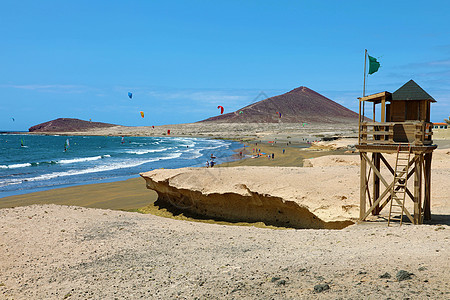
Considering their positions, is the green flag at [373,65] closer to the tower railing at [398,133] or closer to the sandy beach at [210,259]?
the tower railing at [398,133]

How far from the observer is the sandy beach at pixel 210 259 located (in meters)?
6.71

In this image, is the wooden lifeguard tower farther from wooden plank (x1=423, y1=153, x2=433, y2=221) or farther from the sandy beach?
the sandy beach

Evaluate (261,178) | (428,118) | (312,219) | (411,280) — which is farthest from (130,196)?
(411,280)

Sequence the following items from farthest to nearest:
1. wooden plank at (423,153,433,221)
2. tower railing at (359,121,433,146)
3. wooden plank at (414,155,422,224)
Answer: wooden plank at (423,153,433,221) → tower railing at (359,121,433,146) → wooden plank at (414,155,422,224)

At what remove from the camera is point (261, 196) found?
627 inches

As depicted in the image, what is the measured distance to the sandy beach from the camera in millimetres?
6707

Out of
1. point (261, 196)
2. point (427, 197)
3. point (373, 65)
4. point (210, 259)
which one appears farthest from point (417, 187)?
point (210, 259)

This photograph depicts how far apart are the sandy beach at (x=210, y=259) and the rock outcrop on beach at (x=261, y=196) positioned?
1275mm

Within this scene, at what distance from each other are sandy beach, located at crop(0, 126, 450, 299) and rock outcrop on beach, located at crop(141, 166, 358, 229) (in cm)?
127

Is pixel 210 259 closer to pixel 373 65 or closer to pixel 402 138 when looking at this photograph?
pixel 402 138

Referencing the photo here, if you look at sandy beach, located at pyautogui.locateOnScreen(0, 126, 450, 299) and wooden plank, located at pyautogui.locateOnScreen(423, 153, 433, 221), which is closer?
sandy beach, located at pyautogui.locateOnScreen(0, 126, 450, 299)

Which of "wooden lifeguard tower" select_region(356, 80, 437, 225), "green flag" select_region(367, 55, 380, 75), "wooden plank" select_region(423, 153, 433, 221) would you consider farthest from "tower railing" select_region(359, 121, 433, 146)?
"green flag" select_region(367, 55, 380, 75)

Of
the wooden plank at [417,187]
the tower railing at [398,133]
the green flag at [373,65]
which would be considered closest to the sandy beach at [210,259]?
the wooden plank at [417,187]

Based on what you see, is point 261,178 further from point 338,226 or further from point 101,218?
point 101,218
